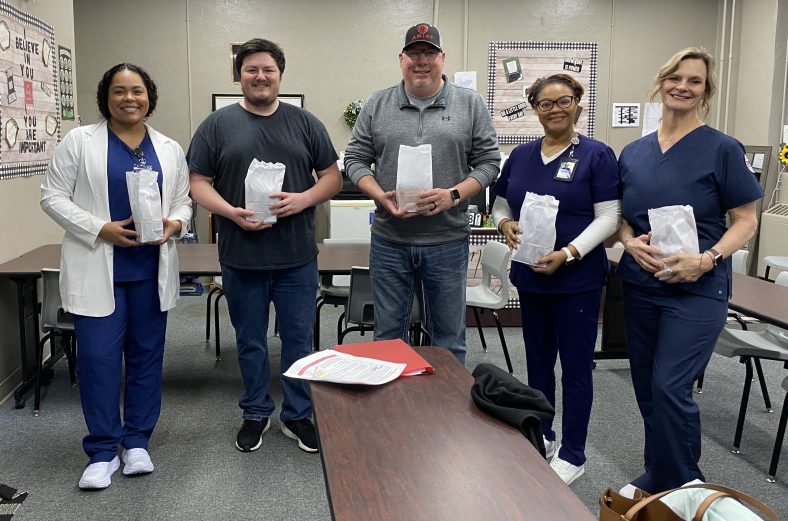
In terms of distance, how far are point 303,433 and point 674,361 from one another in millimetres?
1607

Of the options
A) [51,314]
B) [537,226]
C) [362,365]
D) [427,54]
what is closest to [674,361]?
[537,226]

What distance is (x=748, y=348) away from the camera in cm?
316

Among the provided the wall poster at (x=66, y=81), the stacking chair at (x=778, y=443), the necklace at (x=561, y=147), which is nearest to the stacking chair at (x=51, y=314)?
the wall poster at (x=66, y=81)

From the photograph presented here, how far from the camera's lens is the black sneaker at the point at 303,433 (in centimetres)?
307

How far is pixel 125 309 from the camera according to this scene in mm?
2771

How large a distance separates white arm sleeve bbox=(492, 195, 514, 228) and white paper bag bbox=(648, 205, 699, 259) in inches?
26.7

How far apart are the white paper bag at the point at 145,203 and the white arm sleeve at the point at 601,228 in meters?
1.56

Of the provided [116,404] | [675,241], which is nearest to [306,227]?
[116,404]

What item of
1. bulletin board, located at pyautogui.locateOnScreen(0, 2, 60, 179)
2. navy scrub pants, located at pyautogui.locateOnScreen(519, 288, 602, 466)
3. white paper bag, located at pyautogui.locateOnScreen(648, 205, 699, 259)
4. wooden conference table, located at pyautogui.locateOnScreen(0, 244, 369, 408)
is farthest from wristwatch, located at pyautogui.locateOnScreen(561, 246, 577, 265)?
bulletin board, located at pyautogui.locateOnScreen(0, 2, 60, 179)

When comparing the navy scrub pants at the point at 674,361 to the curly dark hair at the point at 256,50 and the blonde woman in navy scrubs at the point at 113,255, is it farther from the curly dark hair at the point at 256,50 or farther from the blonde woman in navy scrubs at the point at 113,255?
the blonde woman in navy scrubs at the point at 113,255

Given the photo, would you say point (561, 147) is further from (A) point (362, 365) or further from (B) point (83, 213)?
(B) point (83, 213)

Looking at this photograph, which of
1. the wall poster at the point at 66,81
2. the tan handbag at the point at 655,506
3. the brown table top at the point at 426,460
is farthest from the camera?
the wall poster at the point at 66,81

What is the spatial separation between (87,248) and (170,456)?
991mm

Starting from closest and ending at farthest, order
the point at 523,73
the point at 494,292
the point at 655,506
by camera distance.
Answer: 1. the point at 655,506
2. the point at 494,292
3. the point at 523,73
